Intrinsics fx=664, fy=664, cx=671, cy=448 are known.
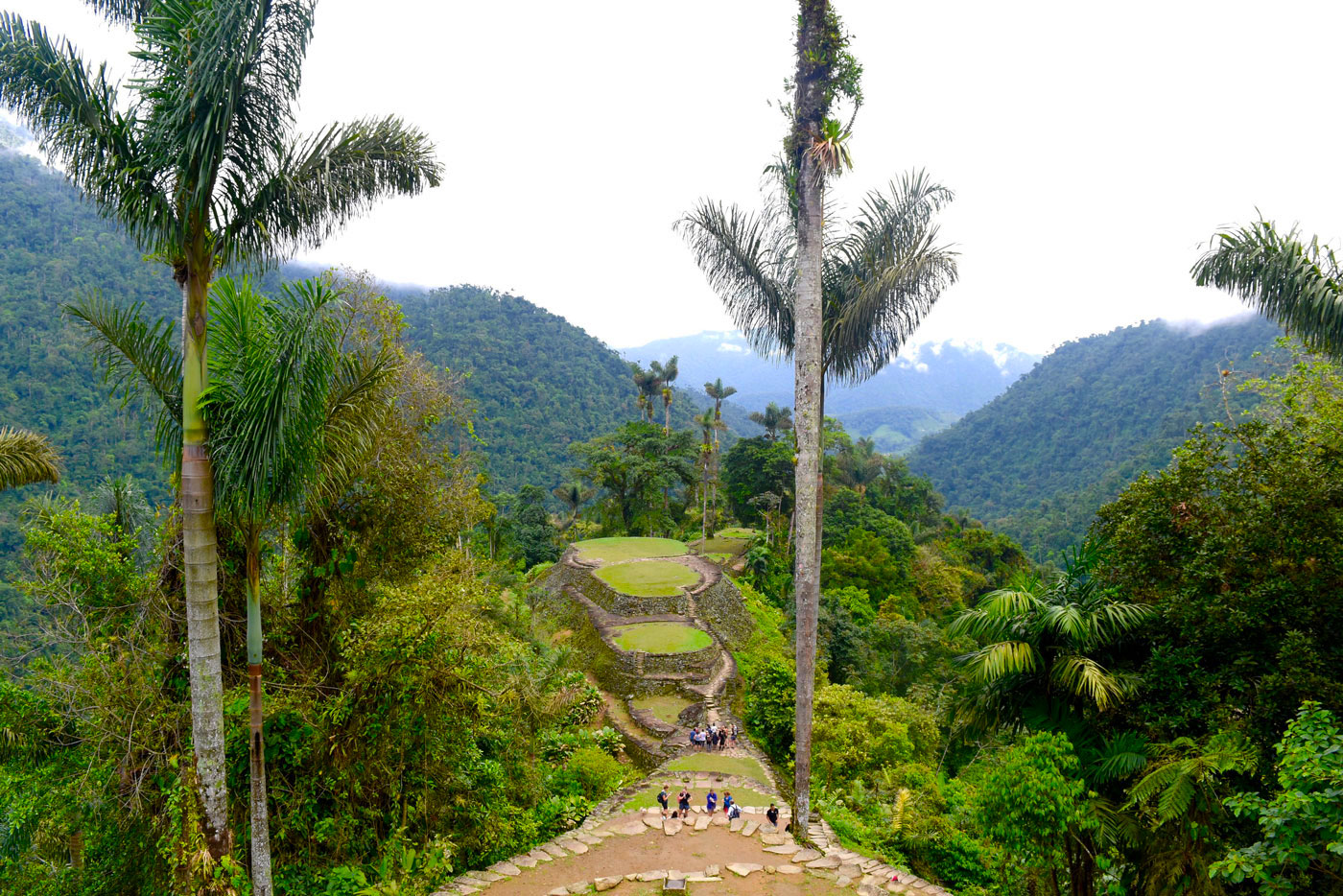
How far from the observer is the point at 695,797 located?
11195mm

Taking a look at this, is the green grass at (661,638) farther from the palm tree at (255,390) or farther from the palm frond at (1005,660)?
the palm tree at (255,390)

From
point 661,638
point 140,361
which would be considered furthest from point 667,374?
point 140,361

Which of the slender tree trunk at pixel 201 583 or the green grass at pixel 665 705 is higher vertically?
the slender tree trunk at pixel 201 583

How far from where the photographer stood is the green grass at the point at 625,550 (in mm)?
25797

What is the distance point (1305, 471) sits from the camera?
4758mm

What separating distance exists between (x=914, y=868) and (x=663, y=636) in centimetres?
1020

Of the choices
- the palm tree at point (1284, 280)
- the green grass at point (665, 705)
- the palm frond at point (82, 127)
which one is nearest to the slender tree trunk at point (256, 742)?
the palm frond at point (82, 127)

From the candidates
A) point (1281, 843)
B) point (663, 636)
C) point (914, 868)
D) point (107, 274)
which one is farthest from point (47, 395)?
point (1281, 843)

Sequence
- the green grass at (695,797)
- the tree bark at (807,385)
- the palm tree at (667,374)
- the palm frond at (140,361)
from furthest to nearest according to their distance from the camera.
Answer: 1. the palm tree at (667,374)
2. the green grass at (695,797)
3. the tree bark at (807,385)
4. the palm frond at (140,361)

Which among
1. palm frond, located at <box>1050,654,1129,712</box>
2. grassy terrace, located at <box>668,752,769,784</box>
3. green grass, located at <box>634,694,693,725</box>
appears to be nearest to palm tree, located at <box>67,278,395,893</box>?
palm frond, located at <box>1050,654,1129,712</box>

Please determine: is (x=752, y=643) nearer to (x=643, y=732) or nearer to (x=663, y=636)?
(x=663, y=636)

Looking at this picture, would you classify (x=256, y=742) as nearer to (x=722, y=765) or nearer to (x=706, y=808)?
(x=706, y=808)

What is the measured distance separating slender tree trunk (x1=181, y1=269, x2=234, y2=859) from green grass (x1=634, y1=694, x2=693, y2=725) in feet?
40.1

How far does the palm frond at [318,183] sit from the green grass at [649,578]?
17048mm
